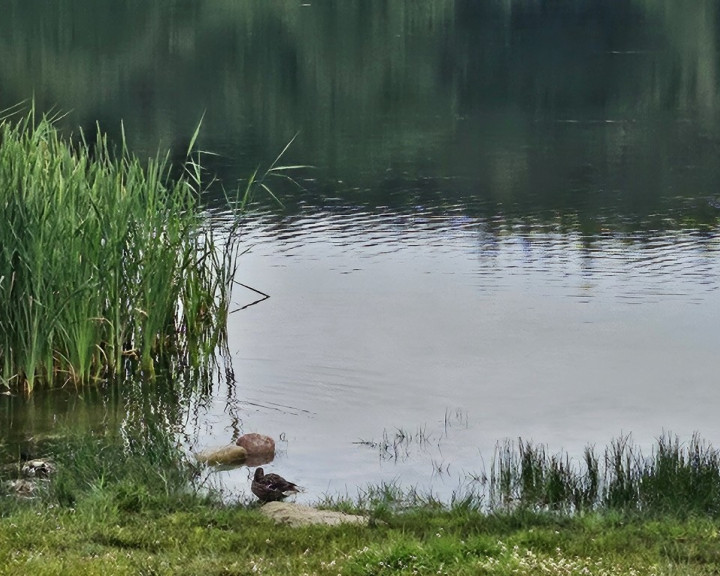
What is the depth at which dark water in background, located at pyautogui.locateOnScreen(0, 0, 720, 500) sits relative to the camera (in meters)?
12.4

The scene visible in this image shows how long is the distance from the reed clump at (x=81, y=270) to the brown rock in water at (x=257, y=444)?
7.41ft

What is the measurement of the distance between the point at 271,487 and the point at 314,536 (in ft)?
6.60

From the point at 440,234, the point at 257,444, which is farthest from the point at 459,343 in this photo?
the point at 440,234

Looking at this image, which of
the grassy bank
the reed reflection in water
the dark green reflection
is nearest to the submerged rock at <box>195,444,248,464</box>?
the reed reflection in water

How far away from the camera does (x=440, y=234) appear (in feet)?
71.5

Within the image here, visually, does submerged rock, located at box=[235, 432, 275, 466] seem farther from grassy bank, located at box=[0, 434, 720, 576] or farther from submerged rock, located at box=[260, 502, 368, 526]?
submerged rock, located at box=[260, 502, 368, 526]

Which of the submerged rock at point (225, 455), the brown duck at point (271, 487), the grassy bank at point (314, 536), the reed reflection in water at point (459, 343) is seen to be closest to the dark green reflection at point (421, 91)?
the reed reflection in water at point (459, 343)

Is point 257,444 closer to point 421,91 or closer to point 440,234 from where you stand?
point 440,234

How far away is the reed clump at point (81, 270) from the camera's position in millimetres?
12148

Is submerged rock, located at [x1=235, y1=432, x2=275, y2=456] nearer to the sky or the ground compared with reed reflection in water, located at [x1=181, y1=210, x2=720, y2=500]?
nearer to the sky

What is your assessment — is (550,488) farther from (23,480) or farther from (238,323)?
(238,323)

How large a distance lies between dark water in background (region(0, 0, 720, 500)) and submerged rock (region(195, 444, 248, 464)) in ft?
1.15

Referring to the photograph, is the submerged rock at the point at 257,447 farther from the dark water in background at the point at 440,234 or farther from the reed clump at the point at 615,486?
the reed clump at the point at 615,486

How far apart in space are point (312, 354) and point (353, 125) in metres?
22.8
